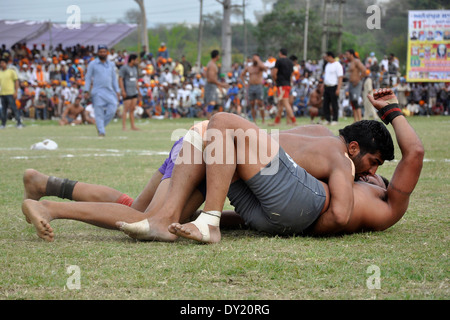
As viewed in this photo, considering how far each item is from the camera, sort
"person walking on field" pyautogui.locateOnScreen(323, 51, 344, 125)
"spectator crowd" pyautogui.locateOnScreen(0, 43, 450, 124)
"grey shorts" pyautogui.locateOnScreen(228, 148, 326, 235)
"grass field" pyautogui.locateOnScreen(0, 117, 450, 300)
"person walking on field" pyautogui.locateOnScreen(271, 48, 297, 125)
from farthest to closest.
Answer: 1. "spectator crowd" pyautogui.locateOnScreen(0, 43, 450, 124)
2. "person walking on field" pyautogui.locateOnScreen(271, 48, 297, 125)
3. "person walking on field" pyautogui.locateOnScreen(323, 51, 344, 125)
4. "grey shorts" pyautogui.locateOnScreen(228, 148, 326, 235)
5. "grass field" pyautogui.locateOnScreen(0, 117, 450, 300)

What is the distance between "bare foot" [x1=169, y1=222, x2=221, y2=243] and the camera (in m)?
3.72

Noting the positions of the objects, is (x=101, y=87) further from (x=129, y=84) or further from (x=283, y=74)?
(x=283, y=74)

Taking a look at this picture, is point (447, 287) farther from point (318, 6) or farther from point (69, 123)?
point (318, 6)

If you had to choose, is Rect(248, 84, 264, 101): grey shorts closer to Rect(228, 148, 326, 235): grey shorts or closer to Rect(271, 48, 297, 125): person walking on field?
Rect(271, 48, 297, 125): person walking on field

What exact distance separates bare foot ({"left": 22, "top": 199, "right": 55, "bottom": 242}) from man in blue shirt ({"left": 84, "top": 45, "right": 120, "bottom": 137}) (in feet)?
36.1

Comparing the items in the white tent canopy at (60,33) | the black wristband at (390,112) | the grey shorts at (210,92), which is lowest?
the grey shorts at (210,92)

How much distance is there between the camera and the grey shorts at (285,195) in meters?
3.82

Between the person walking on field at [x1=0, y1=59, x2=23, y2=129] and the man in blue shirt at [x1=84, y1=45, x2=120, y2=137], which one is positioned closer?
the man in blue shirt at [x1=84, y1=45, x2=120, y2=137]

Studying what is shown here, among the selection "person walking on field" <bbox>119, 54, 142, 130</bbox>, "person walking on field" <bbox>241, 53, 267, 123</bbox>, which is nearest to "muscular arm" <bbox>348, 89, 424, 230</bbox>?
"person walking on field" <bbox>119, 54, 142, 130</bbox>

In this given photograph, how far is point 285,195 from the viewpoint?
3.82 meters

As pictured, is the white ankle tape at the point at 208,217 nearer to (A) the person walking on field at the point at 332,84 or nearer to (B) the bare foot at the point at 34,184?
(B) the bare foot at the point at 34,184

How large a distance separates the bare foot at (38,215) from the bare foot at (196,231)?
784 millimetres

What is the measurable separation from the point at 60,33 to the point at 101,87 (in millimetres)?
26109

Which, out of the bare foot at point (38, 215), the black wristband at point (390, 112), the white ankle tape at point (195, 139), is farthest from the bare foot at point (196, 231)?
the black wristband at point (390, 112)
